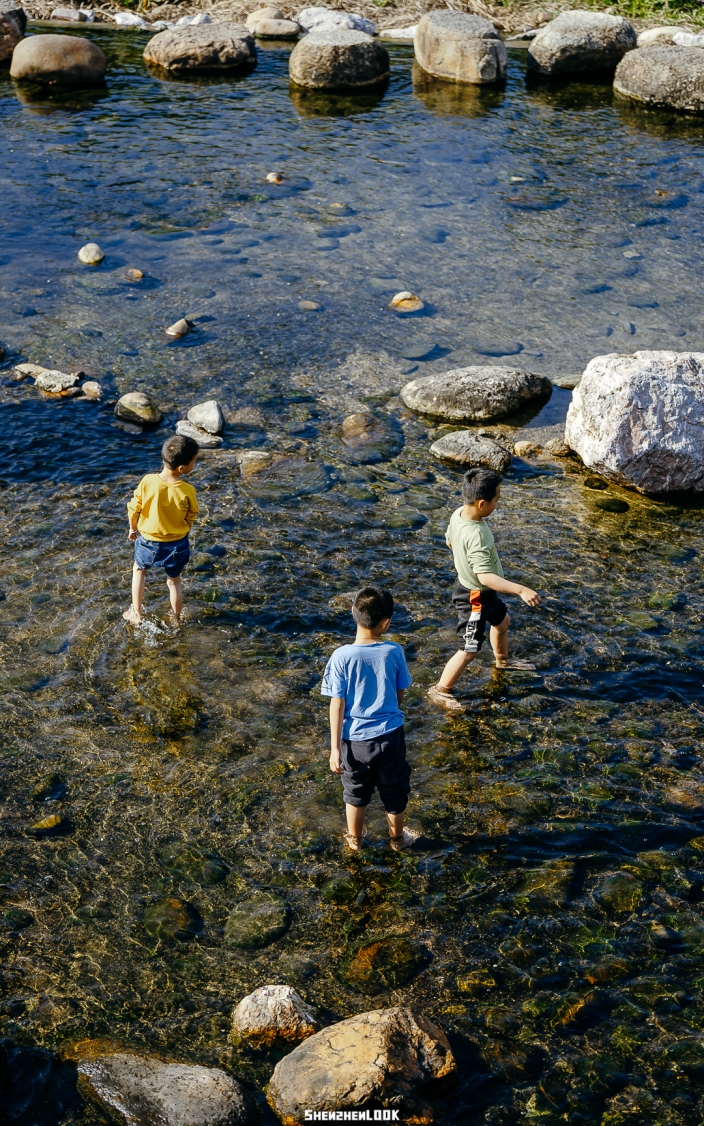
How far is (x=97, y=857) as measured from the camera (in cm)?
488

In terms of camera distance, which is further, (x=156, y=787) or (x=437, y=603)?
(x=437, y=603)

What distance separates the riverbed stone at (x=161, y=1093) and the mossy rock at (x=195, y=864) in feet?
3.39

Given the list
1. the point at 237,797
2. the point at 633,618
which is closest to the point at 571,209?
the point at 633,618

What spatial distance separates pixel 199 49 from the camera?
1772cm

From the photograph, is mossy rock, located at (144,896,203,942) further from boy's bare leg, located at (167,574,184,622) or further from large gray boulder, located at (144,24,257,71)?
large gray boulder, located at (144,24,257,71)

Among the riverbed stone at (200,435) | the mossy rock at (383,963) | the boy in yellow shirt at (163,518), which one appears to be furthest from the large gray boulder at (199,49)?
the mossy rock at (383,963)

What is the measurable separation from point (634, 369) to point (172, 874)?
5.84 meters

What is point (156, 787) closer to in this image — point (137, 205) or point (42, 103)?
point (137, 205)

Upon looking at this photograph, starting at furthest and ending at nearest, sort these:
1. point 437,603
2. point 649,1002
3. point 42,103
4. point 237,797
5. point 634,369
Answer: point 42,103 < point 634,369 < point 437,603 < point 237,797 < point 649,1002

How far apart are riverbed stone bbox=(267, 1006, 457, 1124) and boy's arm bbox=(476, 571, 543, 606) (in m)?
2.39

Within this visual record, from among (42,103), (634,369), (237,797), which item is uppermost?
(42,103)

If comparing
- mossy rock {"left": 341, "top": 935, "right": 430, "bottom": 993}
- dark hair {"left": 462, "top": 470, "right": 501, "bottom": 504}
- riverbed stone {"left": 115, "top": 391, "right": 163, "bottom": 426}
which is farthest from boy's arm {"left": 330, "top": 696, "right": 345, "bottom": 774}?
riverbed stone {"left": 115, "top": 391, "right": 163, "bottom": 426}

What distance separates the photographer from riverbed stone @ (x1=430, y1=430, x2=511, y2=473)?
8.59m

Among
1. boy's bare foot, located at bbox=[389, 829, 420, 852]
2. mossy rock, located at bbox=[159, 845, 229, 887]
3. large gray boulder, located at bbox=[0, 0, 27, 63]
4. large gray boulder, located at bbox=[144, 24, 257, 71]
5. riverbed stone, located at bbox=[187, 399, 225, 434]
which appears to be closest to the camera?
mossy rock, located at bbox=[159, 845, 229, 887]
